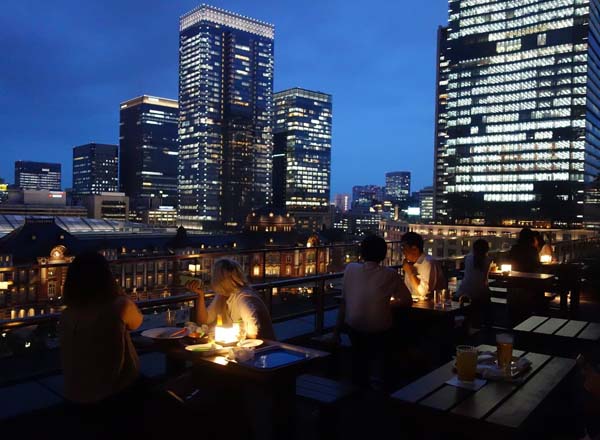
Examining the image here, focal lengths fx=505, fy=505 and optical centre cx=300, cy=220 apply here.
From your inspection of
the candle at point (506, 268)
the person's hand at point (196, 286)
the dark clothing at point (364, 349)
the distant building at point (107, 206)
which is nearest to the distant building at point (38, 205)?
the distant building at point (107, 206)

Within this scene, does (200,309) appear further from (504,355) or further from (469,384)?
(504,355)

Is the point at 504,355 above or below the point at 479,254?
below

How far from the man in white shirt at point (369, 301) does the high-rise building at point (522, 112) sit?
113 metres

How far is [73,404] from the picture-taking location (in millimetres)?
3207

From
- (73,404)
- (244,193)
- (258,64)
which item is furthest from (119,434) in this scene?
(258,64)

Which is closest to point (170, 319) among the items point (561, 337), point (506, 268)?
point (561, 337)

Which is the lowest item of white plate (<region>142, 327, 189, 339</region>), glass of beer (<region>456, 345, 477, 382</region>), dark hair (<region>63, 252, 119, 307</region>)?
white plate (<region>142, 327, 189, 339</region>)

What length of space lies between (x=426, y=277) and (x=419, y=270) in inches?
4.8

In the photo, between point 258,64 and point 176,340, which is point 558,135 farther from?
point 176,340

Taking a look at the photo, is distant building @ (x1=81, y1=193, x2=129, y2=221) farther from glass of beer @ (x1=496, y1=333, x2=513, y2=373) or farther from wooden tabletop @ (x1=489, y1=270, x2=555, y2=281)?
glass of beer @ (x1=496, y1=333, x2=513, y2=373)

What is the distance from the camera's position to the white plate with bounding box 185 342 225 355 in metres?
3.59

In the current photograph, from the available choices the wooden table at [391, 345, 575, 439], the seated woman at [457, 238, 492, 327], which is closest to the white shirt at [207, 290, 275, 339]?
the wooden table at [391, 345, 575, 439]

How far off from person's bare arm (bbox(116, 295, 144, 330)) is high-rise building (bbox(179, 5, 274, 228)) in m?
166

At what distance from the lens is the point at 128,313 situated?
329 centimetres
